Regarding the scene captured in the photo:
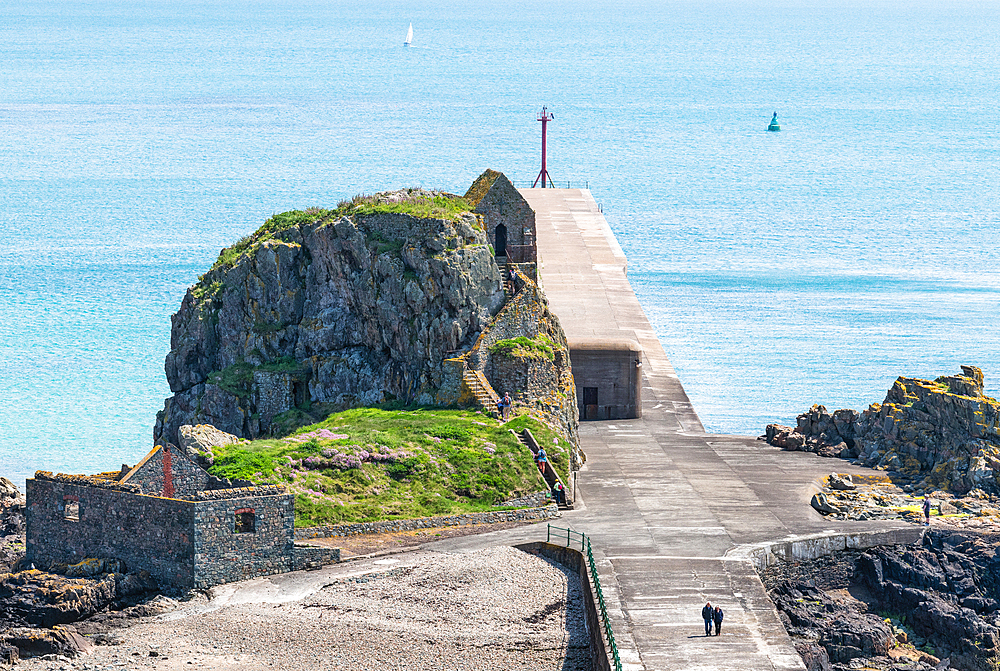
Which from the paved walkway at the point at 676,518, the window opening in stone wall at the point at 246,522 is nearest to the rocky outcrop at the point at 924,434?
the paved walkway at the point at 676,518

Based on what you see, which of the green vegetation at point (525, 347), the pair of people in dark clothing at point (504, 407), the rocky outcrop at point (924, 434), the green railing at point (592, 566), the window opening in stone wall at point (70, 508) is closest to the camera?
the green railing at point (592, 566)

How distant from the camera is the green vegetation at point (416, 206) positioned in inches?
2724

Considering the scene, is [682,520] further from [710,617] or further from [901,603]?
[710,617]

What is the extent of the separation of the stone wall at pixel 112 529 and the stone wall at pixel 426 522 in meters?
4.79

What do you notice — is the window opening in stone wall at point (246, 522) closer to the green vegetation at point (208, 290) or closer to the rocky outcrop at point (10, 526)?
the rocky outcrop at point (10, 526)

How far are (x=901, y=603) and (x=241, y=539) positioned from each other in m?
22.6

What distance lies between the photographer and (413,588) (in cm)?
5128

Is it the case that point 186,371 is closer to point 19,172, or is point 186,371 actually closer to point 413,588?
point 413,588

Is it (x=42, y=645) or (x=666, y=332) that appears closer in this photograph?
(x=42, y=645)

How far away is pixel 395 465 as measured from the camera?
59.5 meters

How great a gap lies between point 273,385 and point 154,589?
62.5ft

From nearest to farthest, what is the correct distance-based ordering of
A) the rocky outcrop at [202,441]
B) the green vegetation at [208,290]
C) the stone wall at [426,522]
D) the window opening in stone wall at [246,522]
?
the window opening in stone wall at [246,522] < the stone wall at [426,522] < the rocky outcrop at [202,441] < the green vegetation at [208,290]

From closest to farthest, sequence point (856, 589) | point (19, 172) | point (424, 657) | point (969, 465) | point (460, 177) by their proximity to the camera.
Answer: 1. point (424, 657)
2. point (856, 589)
3. point (969, 465)
4. point (460, 177)
5. point (19, 172)

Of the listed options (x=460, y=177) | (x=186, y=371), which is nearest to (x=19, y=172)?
(x=460, y=177)
